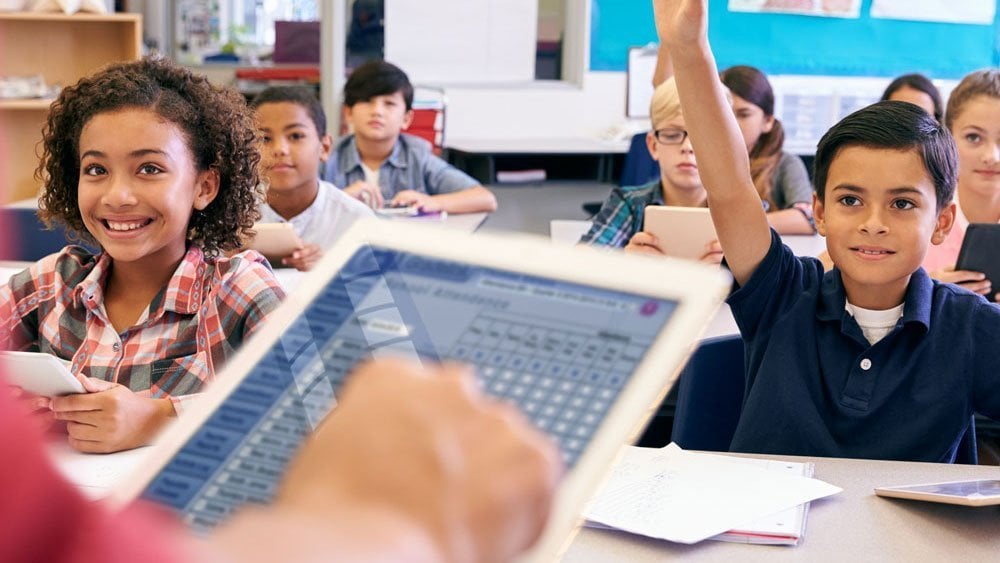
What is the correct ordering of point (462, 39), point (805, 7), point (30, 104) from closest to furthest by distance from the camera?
point (30, 104) → point (462, 39) → point (805, 7)

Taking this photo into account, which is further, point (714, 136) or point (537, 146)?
point (537, 146)

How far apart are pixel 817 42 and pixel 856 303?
4941 mm

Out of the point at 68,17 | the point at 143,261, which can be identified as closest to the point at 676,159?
the point at 143,261

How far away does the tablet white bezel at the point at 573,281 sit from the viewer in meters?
0.49

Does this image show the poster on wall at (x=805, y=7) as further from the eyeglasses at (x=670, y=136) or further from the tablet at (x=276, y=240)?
the tablet at (x=276, y=240)

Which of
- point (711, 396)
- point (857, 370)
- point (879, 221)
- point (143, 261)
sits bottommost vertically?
point (711, 396)

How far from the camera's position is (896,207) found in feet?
5.82

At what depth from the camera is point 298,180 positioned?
318 centimetres

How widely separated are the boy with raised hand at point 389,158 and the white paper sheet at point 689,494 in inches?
101

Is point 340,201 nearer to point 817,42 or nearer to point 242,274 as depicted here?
point 242,274

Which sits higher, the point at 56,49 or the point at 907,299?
the point at 56,49

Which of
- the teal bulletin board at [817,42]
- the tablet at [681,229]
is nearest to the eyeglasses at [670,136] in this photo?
the tablet at [681,229]

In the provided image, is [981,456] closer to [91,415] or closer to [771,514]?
[771,514]

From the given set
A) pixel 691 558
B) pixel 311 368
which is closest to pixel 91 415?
pixel 691 558
